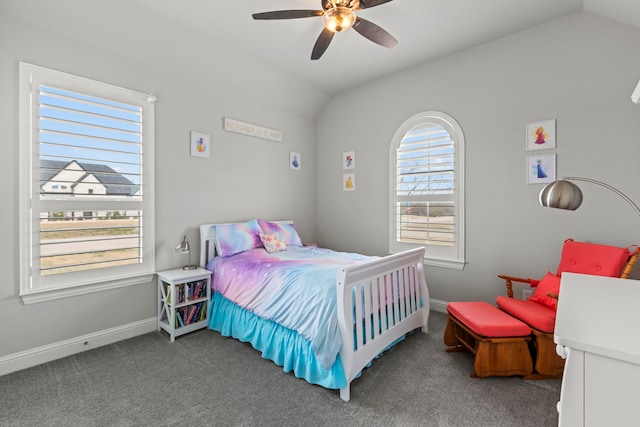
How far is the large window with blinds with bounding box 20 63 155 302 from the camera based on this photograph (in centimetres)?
240

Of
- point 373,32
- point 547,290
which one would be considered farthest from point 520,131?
point 373,32

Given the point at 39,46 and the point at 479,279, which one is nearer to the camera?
the point at 39,46

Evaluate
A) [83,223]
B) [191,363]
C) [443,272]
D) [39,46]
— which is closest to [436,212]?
[443,272]

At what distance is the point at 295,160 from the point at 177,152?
70.0 inches

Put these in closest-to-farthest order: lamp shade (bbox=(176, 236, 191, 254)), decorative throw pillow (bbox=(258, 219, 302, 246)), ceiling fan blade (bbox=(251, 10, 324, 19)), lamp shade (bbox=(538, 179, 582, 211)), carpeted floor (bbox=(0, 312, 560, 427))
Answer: lamp shade (bbox=(538, 179, 582, 211)) → carpeted floor (bbox=(0, 312, 560, 427)) → ceiling fan blade (bbox=(251, 10, 324, 19)) → lamp shade (bbox=(176, 236, 191, 254)) → decorative throw pillow (bbox=(258, 219, 302, 246))

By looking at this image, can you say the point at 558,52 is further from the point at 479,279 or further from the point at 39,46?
the point at 39,46

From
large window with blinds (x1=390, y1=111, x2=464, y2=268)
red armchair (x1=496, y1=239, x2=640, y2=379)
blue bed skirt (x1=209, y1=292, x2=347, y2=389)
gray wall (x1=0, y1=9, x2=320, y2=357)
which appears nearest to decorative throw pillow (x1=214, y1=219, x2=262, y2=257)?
gray wall (x1=0, y1=9, x2=320, y2=357)

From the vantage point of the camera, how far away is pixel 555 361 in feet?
7.20

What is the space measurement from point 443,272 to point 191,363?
2.85 metres

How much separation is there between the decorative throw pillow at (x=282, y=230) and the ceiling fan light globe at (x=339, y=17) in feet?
7.68

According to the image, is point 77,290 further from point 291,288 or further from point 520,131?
point 520,131

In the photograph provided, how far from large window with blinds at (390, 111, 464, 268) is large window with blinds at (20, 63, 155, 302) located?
2907 mm

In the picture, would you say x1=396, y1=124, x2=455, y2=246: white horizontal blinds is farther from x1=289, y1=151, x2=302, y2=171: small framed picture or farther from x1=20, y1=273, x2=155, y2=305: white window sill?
x1=20, y1=273, x2=155, y2=305: white window sill

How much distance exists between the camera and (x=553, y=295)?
7.27 ft
